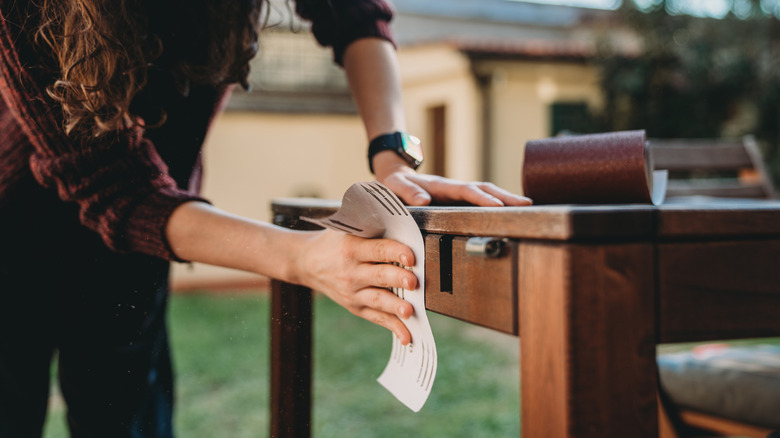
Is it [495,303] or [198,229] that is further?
[198,229]

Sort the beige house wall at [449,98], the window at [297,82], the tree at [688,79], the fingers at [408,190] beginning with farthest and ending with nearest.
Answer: the window at [297,82]
the tree at [688,79]
the beige house wall at [449,98]
the fingers at [408,190]

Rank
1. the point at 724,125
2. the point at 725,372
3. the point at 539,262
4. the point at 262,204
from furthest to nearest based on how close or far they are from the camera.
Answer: the point at 262,204 < the point at 724,125 < the point at 725,372 < the point at 539,262

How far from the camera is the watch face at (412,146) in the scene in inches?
44.4

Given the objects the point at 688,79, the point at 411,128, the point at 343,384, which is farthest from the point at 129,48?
the point at 688,79

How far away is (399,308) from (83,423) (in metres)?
0.93

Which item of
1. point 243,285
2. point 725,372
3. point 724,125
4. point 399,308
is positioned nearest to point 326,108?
point 243,285

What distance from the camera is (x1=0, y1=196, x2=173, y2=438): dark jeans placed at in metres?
1.24

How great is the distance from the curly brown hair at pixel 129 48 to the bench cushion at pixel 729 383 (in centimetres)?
128

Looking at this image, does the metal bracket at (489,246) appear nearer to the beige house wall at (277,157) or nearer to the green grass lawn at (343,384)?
the green grass lawn at (343,384)

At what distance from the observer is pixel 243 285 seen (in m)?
7.88

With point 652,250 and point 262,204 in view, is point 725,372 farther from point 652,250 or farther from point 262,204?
point 262,204

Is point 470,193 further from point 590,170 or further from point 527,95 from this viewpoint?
point 527,95

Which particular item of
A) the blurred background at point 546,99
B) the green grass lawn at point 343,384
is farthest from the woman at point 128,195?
the blurred background at point 546,99

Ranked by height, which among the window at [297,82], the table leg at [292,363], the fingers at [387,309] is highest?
the window at [297,82]
